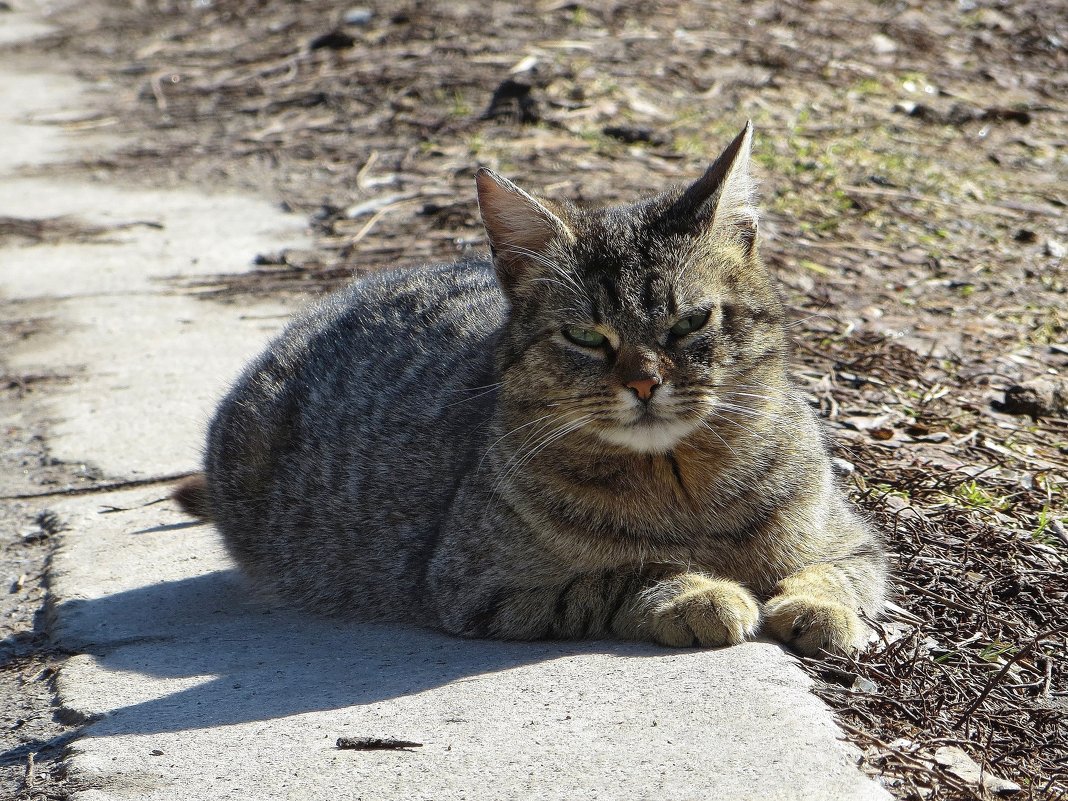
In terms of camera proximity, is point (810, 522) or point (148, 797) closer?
point (148, 797)

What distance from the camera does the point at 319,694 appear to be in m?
3.47

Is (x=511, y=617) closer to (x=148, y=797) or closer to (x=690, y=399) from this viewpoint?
(x=690, y=399)

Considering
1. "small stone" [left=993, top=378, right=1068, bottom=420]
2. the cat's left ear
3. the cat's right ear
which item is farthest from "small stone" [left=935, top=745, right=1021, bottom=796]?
"small stone" [left=993, top=378, right=1068, bottom=420]

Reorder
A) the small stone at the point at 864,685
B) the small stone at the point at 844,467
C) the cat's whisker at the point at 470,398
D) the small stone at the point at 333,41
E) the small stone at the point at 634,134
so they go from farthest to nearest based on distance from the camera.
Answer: the small stone at the point at 333,41
the small stone at the point at 634,134
the small stone at the point at 844,467
the cat's whisker at the point at 470,398
the small stone at the point at 864,685

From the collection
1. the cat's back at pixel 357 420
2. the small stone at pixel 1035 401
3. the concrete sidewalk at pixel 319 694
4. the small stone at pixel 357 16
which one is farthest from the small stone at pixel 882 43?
the concrete sidewalk at pixel 319 694

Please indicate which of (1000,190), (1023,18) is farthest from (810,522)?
(1023,18)

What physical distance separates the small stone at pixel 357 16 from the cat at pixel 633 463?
8.53m

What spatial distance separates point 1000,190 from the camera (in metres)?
8.14

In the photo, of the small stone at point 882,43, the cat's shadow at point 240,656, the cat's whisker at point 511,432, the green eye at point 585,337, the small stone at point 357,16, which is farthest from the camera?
the small stone at point 357,16

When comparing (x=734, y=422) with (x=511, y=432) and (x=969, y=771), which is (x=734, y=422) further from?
(x=969, y=771)

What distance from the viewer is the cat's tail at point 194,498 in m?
5.09

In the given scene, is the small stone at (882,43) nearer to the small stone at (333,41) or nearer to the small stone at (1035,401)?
the small stone at (333,41)

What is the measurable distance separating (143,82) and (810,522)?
1038 cm

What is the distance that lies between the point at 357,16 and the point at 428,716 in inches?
405
